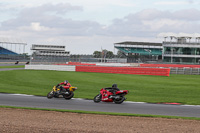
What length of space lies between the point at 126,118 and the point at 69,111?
2596 mm

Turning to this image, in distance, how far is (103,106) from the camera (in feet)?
48.3

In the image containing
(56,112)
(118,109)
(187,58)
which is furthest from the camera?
(187,58)

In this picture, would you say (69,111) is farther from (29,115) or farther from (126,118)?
(126,118)

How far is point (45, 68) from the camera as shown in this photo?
4297 cm

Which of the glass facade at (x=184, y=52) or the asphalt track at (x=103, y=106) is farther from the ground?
the glass facade at (x=184, y=52)

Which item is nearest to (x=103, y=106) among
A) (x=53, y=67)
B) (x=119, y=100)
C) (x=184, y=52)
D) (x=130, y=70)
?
(x=119, y=100)

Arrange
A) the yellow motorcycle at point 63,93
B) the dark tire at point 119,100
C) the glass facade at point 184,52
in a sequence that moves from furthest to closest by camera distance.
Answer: the glass facade at point 184,52
the yellow motorcycle at point 63,93
the dark tire at point 119,100

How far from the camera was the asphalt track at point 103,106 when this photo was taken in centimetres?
1350

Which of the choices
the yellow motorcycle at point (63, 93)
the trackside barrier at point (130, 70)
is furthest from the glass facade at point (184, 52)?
the yellow motorcycle at point (63, 93)

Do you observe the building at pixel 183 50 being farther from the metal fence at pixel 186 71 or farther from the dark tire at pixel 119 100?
the dark tire at pixel 119 100

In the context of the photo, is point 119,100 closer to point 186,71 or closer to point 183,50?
point 186,71

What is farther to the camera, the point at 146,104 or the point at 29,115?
the point at 146,104

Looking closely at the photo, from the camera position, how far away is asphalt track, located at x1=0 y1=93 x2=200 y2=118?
13.5 m

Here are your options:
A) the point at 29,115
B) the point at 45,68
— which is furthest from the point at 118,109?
the point at 45,68
